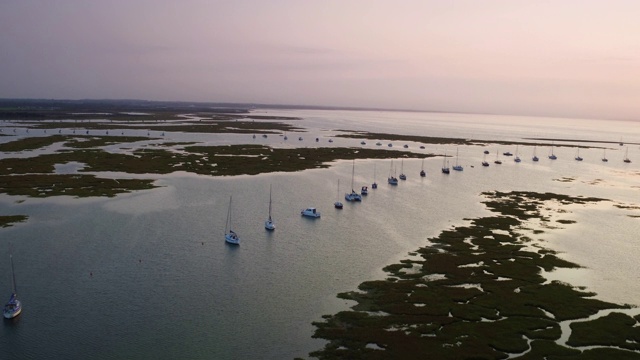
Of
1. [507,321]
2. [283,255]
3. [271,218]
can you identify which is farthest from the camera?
[271,218]

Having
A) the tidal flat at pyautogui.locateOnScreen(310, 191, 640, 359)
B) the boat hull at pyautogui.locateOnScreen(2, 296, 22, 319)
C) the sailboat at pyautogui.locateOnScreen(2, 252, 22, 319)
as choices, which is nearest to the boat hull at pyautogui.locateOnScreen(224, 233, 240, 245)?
the tidal flat at pyautogui.locateOnScreen(310, 191, 640, 359)

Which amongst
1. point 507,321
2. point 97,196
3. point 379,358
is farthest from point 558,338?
point 97,196

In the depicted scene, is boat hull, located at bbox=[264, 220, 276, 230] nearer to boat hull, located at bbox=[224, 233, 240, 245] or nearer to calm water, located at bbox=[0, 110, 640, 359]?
calm water, located at bbox=[0, 110, 640, 359]

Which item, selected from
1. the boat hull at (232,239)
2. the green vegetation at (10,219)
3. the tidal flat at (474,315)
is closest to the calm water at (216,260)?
the boat hull at (232,239)

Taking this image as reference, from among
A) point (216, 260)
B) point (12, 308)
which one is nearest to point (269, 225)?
point (216, 260)

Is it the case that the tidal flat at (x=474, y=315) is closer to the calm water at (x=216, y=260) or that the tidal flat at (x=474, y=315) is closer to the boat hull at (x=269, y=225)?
the calm water at (x=216, y=260)

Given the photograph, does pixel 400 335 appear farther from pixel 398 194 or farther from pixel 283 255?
pixel 398 194

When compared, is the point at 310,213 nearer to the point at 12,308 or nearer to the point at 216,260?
the point at 216,260
